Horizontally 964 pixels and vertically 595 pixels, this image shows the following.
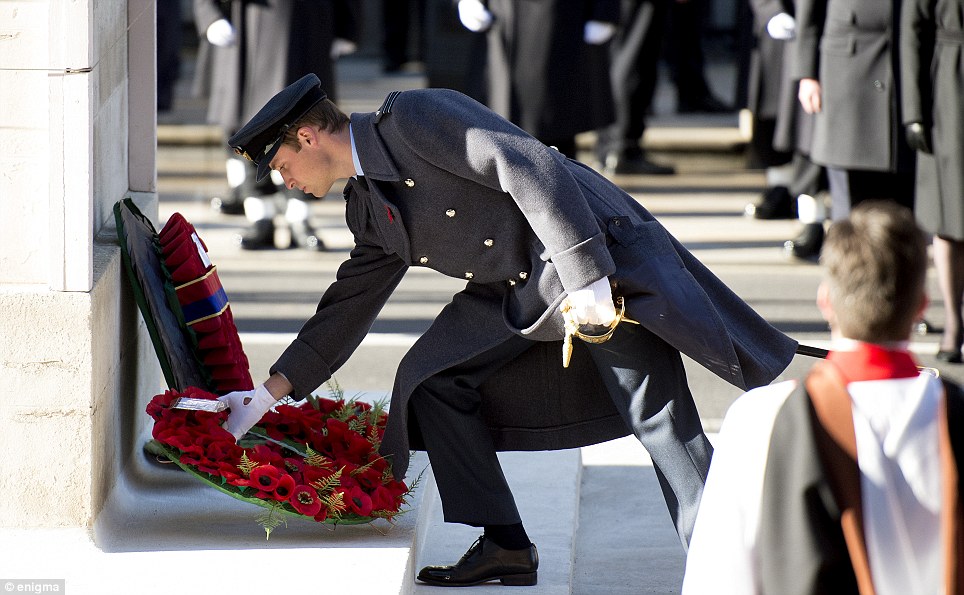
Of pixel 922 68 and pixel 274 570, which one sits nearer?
pixel 274 570

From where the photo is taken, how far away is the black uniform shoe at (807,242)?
7.38 m

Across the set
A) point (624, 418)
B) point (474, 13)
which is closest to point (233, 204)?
point (474, 13)

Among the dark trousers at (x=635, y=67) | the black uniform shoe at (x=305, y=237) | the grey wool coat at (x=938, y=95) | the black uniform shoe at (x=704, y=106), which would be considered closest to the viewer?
the grey wool coat at (x=938, y=95)

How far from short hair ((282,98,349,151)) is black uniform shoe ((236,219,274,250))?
4.46 metres

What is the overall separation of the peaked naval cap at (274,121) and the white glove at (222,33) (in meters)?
4.17

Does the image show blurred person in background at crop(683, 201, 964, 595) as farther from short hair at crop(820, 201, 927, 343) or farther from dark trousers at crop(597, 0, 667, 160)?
dark trousers at crop(597, 0, 667, 160)

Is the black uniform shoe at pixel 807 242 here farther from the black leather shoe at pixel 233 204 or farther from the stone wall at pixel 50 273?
the stone wall at pixel 50 273

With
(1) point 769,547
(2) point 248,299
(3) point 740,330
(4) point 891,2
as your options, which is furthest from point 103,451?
(4) point 891,2

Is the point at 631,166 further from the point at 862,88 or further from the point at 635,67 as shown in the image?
the point at 862,88

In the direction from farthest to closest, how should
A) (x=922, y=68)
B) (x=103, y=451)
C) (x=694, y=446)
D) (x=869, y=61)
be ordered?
1. (x=869, y=61)
2. (x=922, y=68)
3. (x=103, y=451)
4. (x=694, y=446)

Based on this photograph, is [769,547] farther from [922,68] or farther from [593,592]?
[922,68]

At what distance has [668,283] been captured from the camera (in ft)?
10.2

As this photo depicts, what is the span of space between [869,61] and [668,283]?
3.15m

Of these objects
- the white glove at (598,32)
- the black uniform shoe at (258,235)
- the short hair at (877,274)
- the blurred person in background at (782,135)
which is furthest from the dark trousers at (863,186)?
the short hair at (877,274)
